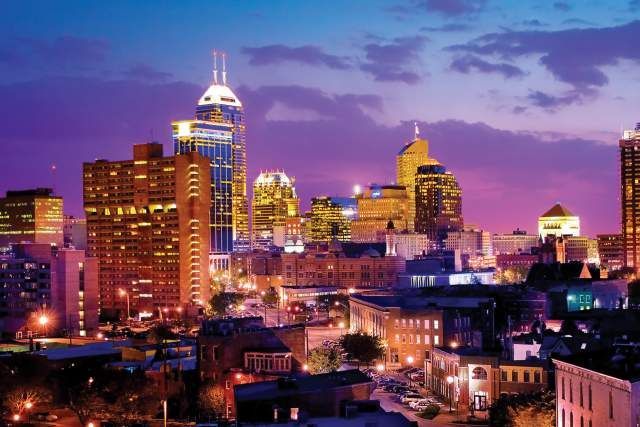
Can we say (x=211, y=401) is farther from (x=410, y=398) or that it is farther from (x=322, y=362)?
(x=322, y=362)

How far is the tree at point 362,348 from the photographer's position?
117m

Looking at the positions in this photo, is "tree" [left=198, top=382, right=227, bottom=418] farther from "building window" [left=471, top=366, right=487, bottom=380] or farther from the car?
"building window" [left=471, top=366, right=487, bottom=380]

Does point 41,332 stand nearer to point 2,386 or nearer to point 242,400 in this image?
point 2,386

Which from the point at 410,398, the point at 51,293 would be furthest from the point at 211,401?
the point at 51,293

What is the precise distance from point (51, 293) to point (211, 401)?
86061 millimetres

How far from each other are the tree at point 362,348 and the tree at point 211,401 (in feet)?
110

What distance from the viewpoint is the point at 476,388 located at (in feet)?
285

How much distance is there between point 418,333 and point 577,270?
250ft

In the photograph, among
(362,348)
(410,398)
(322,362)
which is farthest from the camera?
(362,348)

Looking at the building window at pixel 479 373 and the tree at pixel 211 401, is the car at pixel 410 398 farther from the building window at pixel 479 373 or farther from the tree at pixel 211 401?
the tree at pixel 211 401

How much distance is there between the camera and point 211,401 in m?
82.9

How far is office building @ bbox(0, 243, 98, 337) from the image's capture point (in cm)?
16050

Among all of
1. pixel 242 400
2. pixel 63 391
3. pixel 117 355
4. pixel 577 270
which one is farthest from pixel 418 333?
pixel 577 270

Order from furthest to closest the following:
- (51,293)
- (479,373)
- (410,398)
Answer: (51,293), (410,398), (479,373)
